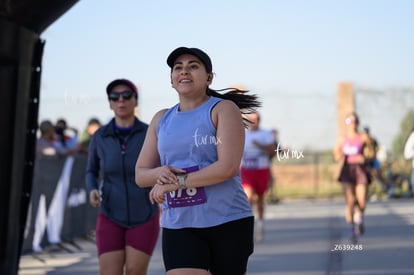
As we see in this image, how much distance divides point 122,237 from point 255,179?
7.17 meters

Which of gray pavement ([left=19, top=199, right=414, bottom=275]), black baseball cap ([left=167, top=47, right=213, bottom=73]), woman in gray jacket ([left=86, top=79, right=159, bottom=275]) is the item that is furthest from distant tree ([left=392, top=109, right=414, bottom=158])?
black baseball cap ([left=167, top=47, right=213, bottom=73])

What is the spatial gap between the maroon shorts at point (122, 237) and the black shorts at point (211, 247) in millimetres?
1678

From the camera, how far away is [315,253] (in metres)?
12.5

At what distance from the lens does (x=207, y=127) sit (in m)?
5.44

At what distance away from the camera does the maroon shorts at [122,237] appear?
23.5ft

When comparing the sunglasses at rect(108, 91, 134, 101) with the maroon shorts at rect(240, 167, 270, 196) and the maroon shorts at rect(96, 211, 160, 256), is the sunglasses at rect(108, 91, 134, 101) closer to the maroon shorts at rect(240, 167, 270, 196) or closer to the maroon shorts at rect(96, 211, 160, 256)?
the maroon shorts at rect(96, 211, 160, 256)

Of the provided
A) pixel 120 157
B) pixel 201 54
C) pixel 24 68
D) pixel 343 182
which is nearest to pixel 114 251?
pixel 120 157

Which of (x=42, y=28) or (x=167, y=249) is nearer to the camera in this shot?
(x=167, y=249)

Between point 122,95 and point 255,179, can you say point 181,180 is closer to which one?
point 122,95

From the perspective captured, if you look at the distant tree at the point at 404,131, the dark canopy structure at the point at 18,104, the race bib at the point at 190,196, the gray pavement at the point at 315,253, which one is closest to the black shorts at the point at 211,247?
the race bib at the point at 190,196

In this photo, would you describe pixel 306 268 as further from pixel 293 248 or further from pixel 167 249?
pixel 167 249

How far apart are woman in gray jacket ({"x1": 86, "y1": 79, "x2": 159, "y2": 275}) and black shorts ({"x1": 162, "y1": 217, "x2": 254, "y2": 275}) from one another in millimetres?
1682

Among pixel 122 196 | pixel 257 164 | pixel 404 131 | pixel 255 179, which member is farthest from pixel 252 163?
pixel 404 131

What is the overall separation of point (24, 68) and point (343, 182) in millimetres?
6900
